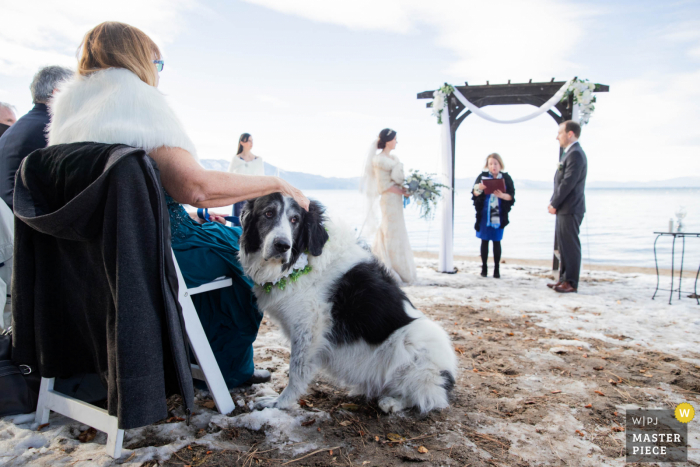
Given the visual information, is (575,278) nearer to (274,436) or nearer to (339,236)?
(339,236)

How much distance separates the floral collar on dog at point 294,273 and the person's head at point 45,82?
198 centimetres

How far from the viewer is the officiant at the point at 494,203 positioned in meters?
6.54

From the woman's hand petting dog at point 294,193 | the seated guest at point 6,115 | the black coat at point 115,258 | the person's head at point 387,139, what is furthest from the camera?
the person's head at point 387,139

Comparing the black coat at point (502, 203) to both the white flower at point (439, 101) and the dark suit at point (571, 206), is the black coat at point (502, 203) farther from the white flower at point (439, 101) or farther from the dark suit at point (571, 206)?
the white flower at point (439, 101)

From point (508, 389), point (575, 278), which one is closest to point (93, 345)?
point (508, 389)

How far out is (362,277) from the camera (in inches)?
88.9

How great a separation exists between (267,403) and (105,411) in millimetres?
812

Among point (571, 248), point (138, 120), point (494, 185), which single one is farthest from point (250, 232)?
point (494, 185)

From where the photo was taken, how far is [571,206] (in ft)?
18.0

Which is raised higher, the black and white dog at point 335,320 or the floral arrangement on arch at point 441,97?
the floral arrangement on arch at point 441,97

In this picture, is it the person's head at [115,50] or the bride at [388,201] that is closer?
the person's head at [115,50]

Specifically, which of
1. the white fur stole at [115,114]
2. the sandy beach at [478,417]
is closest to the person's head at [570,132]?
the sandy beach at [478,417]

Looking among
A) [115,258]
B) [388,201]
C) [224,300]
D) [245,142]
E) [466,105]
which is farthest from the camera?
[245,142]

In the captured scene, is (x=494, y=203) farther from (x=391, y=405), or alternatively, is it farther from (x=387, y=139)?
(x=391, y=405)
